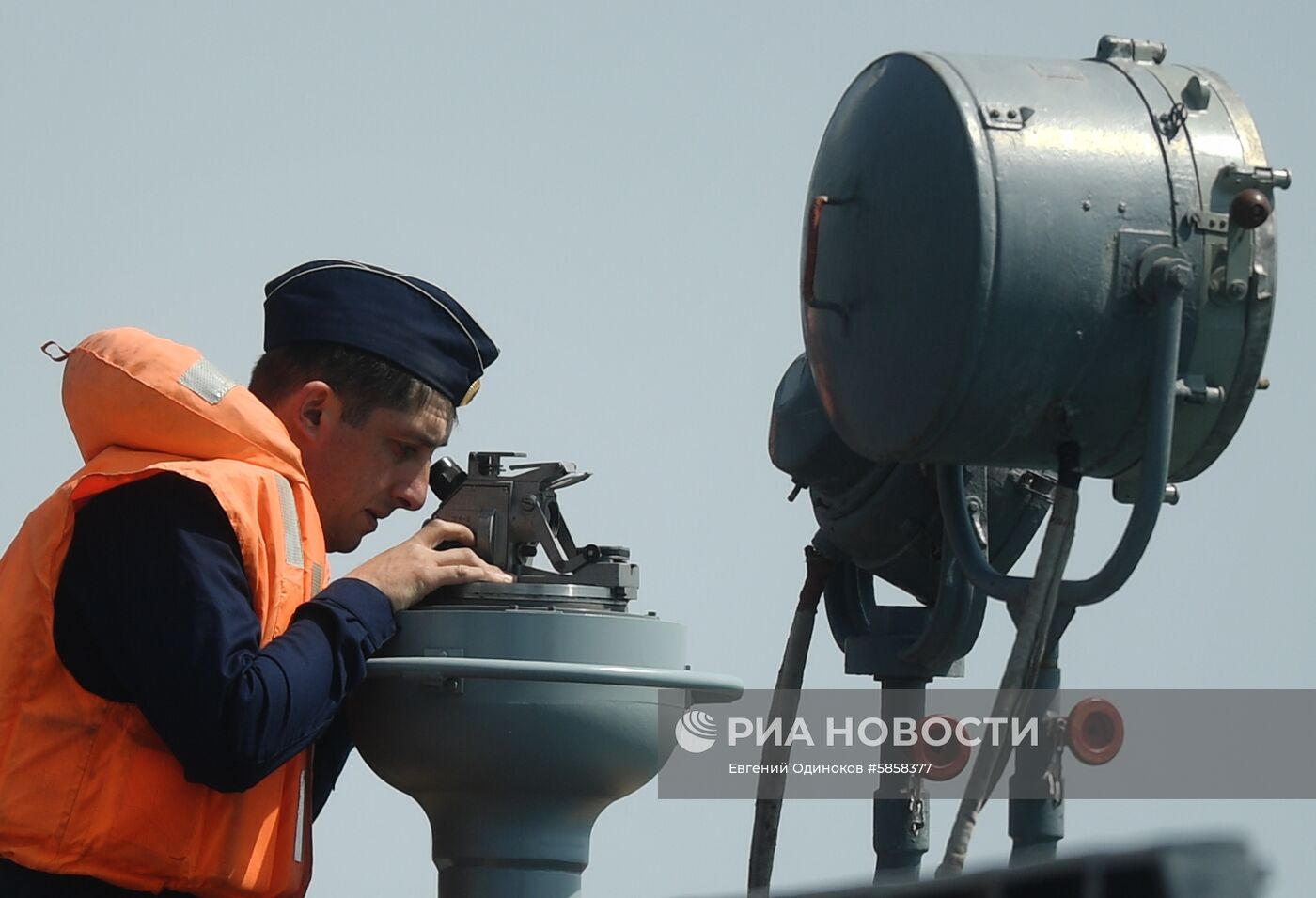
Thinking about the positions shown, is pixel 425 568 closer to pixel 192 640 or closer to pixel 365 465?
pixel 365 465

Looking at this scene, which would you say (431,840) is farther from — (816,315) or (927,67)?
(927,67)

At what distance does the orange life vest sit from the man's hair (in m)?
0.28

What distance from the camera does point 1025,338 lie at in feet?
12.5

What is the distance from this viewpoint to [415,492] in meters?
3.85

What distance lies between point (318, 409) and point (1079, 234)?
1474 mm

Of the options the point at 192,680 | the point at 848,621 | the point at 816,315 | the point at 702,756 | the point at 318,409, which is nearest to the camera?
the point at 192,680

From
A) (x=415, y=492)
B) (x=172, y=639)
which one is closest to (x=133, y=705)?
(x=172, y=639)

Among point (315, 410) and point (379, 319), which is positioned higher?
point (379, 319)

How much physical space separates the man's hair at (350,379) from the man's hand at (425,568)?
9.7 inches

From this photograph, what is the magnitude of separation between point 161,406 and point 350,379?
18.7 inches

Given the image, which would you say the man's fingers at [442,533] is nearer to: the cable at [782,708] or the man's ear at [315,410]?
A: the man's ear at [315,410]

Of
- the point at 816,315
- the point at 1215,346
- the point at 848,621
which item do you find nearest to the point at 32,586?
the point at 816,315

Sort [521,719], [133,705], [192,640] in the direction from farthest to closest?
[521,719] → [133,705] → [192,640]

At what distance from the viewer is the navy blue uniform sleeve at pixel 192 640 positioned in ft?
10.3
